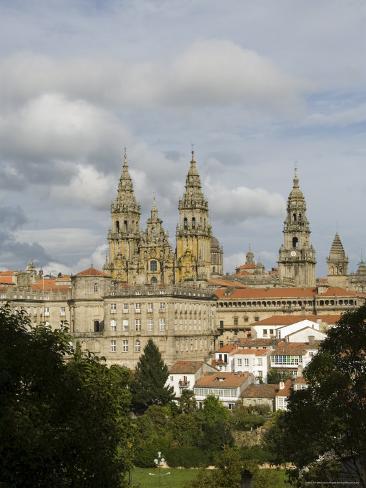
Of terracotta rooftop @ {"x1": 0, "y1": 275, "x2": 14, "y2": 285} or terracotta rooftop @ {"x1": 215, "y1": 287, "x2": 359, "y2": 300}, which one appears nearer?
terracotta rooftop @ {"x1": 215, "y1": 287, "x2": 359, "y2": 300}

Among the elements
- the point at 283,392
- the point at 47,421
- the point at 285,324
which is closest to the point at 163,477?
the point at 283,392

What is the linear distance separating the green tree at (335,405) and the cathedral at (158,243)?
93.7 m

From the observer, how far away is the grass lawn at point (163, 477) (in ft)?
213

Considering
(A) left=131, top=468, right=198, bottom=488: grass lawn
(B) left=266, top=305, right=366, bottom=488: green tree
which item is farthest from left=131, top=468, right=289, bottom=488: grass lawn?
(B) left=266, top=305, right=366, bottom=488: green tree

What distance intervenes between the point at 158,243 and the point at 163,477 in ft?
214

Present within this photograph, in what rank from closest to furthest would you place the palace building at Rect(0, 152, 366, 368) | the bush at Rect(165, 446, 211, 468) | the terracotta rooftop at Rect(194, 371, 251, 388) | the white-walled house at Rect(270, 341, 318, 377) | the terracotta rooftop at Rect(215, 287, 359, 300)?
the bush at Rect(165, 446, 211, 468)
the terracotta rooftop at Rect(194, 371, 251, 388)
the white-walled house at Rect(270, 341, 318, 377)
the palace building at Rect(0, 152, 366, 368)
the terracotta rooftop at Rect(215, 287, 359, 300)

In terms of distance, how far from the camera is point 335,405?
30547 millimetres

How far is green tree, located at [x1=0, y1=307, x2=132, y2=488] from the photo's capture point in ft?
88.5

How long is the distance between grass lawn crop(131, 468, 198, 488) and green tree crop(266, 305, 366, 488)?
32986 mm

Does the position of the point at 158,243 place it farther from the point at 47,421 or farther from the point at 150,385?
the point at 47,421

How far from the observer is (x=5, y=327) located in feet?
101

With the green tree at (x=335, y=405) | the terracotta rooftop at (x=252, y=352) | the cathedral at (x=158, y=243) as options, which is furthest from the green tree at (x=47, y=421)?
the cathedral at (x=158, y=243)

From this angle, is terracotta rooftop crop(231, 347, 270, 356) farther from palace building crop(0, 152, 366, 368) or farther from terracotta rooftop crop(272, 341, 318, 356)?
palace building crop(0, 152, 366, 368)

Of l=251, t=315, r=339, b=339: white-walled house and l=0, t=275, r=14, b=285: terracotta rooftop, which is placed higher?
l=0, t=275, r=14, b=285: terracotta rooftop
